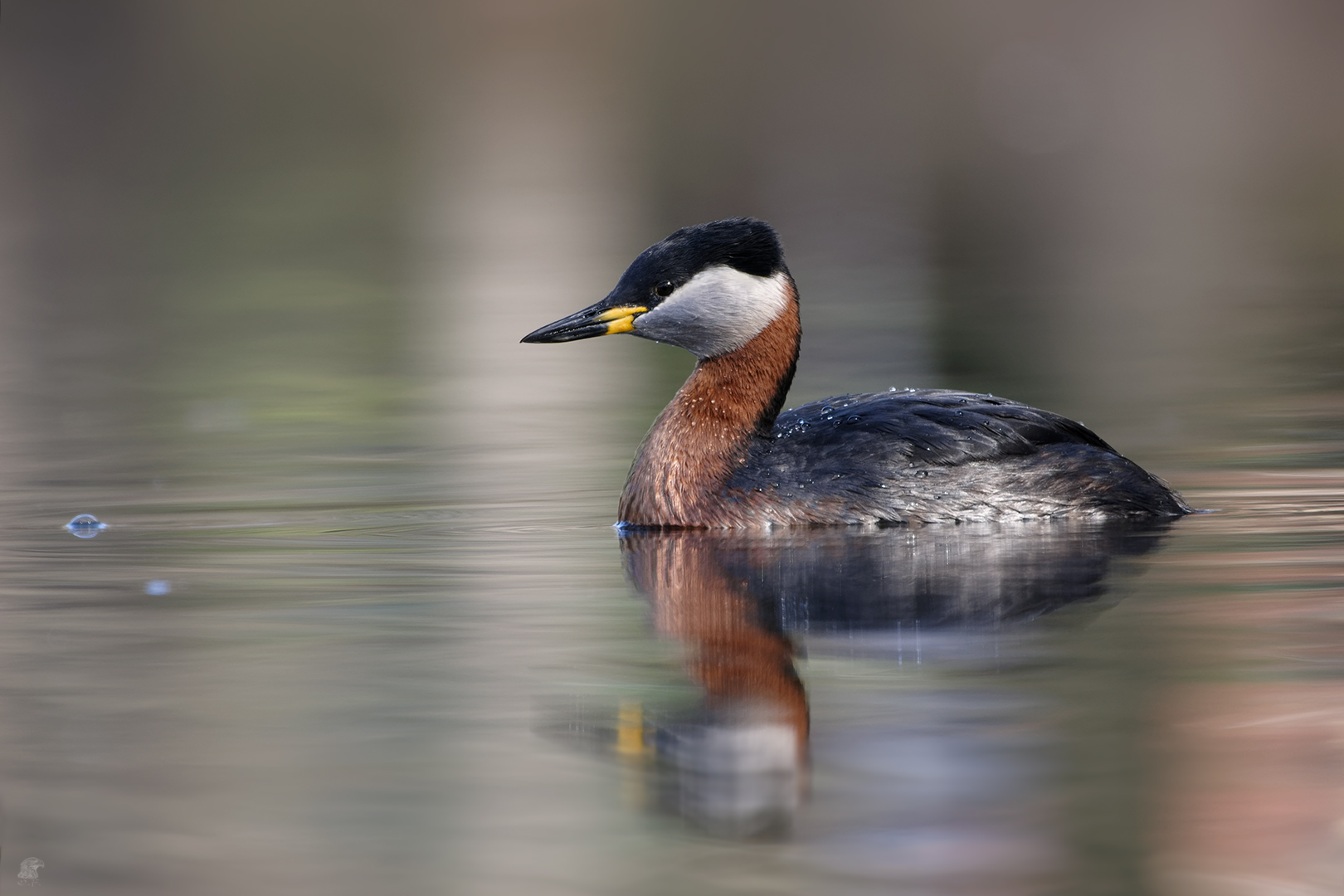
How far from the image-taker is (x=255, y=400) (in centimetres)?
1406

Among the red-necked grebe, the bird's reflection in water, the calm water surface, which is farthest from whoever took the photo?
the red-necked grebe

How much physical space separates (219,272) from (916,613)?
1688 cm

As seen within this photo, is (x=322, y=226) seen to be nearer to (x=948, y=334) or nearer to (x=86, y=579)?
(x=948, y=334)

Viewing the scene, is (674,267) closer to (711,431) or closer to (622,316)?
(622,316)

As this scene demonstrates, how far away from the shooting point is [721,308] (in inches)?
389

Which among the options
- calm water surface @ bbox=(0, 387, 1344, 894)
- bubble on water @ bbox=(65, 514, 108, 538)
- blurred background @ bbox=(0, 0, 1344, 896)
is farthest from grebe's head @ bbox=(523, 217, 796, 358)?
bubble on water @ bbox=(65, 514, 108, 538)

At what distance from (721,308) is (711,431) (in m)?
0.63

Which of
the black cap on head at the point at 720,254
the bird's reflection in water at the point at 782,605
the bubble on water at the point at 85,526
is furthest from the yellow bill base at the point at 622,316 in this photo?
the bubble on water at the point at 85,526

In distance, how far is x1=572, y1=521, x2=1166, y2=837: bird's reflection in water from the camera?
17.2 feet

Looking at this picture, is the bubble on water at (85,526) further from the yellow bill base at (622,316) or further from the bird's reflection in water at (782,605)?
the yellow bill base at (622,316)

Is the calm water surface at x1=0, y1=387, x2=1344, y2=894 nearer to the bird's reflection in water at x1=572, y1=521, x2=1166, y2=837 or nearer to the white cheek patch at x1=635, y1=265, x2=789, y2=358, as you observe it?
the bird's reflection in water at x1=572, y1=521, x2=1166, y2=837

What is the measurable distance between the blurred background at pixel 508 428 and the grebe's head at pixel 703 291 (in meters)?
0.87

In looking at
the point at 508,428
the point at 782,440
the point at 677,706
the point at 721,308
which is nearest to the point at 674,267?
the point at 721,308

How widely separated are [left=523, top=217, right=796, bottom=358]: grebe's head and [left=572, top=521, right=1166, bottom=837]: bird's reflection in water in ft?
3.64
